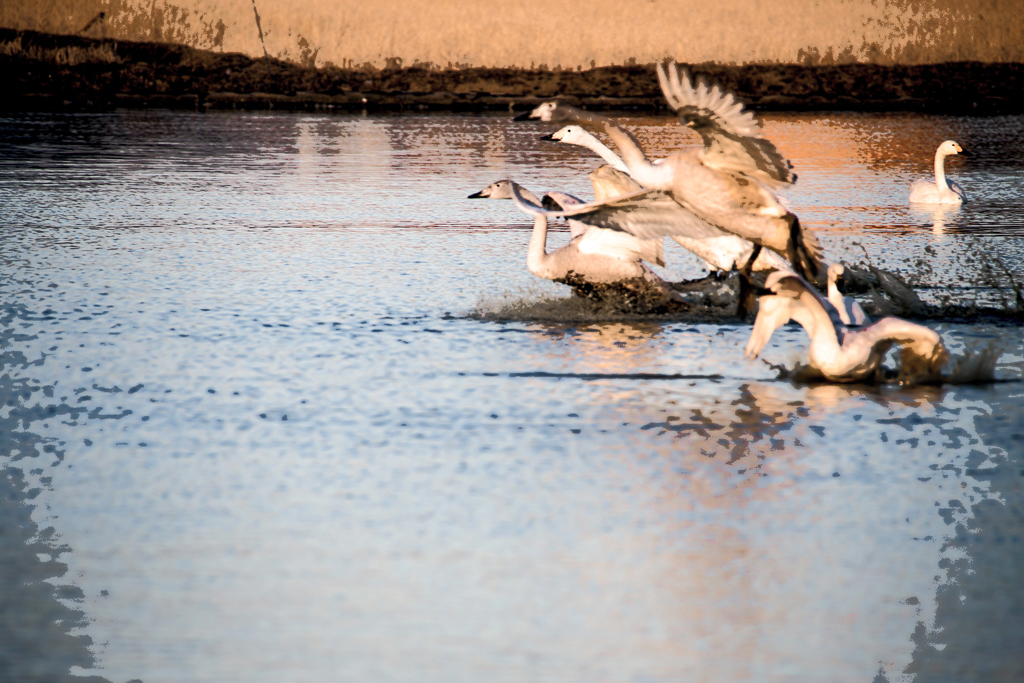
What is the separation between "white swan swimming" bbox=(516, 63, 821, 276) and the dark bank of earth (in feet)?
83.1

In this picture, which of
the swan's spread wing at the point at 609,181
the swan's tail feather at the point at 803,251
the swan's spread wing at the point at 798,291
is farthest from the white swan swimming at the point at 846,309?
the swan's spread wing at the point at 609,181

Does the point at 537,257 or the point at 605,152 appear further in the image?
the point at 605,152

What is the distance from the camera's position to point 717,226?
877 cm

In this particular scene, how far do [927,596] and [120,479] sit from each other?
304cm

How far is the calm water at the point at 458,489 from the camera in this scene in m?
3.88

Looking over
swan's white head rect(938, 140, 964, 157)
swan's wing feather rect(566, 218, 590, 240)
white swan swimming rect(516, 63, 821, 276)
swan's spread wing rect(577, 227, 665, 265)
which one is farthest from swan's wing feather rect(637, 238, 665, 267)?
swan's white head rect(938, 140, 964, 157)

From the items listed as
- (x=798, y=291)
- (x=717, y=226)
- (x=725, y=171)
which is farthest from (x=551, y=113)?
(x=798, y=291)

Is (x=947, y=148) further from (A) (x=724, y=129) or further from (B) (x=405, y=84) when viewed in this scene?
(B) (x=405, y=84)

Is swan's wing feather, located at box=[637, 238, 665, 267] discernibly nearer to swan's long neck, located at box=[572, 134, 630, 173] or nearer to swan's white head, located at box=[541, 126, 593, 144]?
swan's long neck, located at box=[572, 134, 630, 173]

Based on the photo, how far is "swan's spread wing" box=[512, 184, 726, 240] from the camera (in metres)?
8.56

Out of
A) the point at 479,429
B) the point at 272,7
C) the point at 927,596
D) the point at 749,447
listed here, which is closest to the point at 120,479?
the point at 479,429

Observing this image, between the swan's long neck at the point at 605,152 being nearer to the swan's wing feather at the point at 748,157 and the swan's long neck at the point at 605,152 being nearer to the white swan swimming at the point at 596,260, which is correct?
the white swan swimming at the point at 596,260

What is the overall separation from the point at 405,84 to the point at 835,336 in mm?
35857

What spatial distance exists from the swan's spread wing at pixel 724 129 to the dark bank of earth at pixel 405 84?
84.6ft
